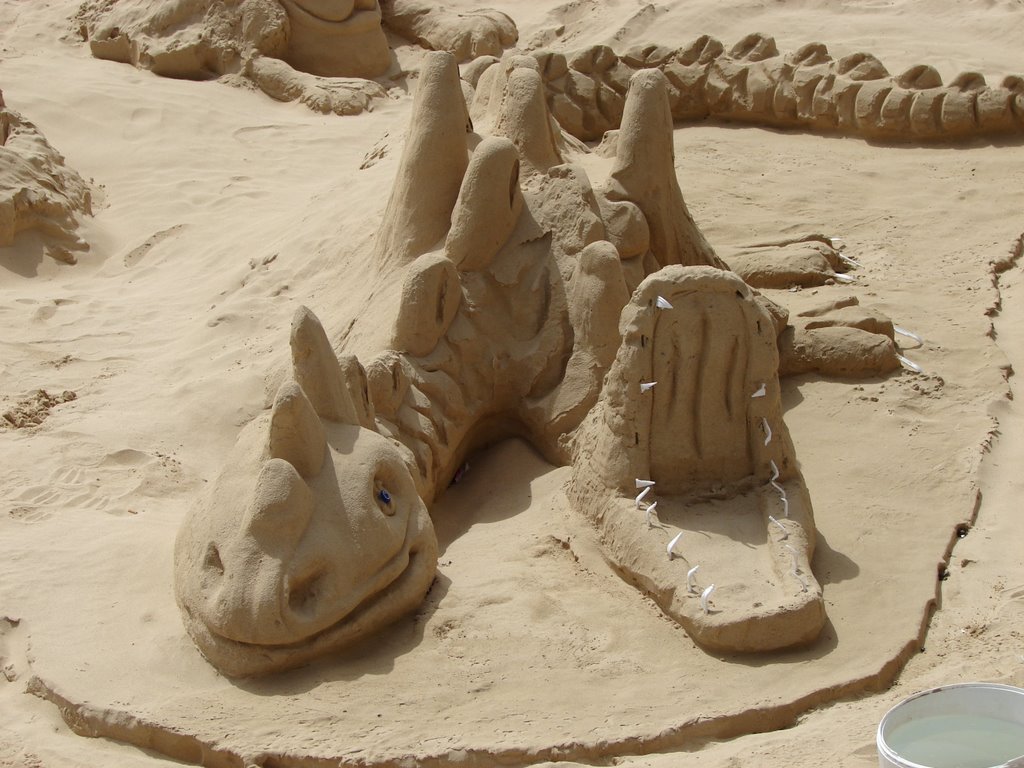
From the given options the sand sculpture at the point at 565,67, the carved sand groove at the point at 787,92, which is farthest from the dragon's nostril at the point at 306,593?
the carved sand groove at the point at 787,92

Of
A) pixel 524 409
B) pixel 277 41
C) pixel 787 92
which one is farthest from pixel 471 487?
pixel 277 41

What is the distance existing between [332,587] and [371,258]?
93.0 inches

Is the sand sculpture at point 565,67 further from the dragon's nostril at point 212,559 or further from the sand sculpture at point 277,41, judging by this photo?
the dragon's nostril at point 212,559

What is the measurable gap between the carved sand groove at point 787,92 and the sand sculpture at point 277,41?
220 centimetres

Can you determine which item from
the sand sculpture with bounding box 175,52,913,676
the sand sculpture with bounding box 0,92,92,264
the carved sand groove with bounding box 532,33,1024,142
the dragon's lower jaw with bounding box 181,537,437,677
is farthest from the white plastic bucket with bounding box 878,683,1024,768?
the sand sculpture with bounding box 0,92,92,264

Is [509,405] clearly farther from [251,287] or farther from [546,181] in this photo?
[251,287]

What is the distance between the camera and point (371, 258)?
20.0 ft

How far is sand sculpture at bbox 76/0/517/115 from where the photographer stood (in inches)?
420

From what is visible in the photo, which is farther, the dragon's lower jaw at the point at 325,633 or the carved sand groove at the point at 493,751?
the dragon's lower jaw at the point at 325,633

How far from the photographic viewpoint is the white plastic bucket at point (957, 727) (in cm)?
286

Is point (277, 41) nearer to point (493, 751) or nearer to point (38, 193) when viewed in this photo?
point (38, 193)

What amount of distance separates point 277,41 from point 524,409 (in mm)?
6460

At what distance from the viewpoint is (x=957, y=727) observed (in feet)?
9.61

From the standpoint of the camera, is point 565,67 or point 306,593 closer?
point 306,593
